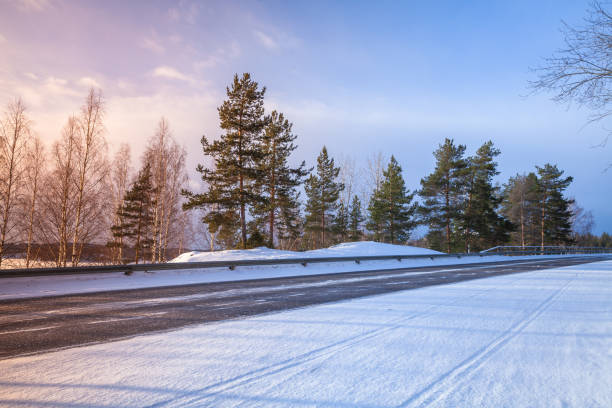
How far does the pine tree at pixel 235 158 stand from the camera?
2672 centimetres

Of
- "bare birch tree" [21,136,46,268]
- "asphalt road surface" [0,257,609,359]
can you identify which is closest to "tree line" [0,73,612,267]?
"bare birch tree" [21,136,46,268]

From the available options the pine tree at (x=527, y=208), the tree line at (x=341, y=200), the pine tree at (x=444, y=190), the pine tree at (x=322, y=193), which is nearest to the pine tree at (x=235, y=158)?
the tree line at (x=341, y=200)

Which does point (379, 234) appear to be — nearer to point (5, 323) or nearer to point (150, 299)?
point (150, 299)

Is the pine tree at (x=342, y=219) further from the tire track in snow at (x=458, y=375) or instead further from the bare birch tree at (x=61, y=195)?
the tire track in snow at (x=458, y=375)

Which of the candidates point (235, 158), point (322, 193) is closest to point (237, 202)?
point (235, 158)

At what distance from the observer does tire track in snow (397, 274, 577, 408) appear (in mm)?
2543

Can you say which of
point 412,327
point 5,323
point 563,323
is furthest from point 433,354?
point 5,323

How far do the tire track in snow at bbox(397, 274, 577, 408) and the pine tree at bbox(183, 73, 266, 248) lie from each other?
22.8 metres

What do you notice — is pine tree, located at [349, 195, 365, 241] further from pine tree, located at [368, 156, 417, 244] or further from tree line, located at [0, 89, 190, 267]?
tree line, located at [0, 89, 190, 267]

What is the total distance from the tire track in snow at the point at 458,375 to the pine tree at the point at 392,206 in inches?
1546

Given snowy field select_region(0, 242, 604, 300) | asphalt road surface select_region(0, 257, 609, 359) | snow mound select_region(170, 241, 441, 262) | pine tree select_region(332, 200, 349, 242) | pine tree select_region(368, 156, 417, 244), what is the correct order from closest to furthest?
asphalt road surface select_region(0, 257, 609, 359) < snowy field select_region(0, 242, 604, 300) < snow mound select_region(170, 241, 441, 262) < pine tree select_region(368, 156, 417, 244) < pine tree select_region(332, 200, 349, 242)

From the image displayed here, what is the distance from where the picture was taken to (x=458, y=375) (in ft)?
9.84

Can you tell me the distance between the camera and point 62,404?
2494 mm

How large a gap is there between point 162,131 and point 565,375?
32.7 meters
